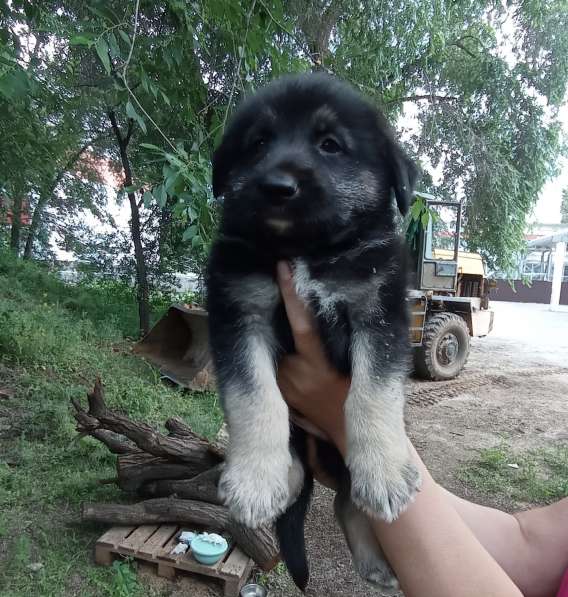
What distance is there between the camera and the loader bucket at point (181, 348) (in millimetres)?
6273

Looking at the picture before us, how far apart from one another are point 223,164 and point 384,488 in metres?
1.24

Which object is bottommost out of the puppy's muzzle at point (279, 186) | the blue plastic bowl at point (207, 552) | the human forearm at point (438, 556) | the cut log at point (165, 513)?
the blue plastic bowl at point (207, 552)

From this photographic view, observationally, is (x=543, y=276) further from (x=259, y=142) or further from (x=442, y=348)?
(x=259, y=142)

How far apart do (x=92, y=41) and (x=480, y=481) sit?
4.44 metres

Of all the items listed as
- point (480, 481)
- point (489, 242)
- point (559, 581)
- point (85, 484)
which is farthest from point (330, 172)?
point (489, 242)

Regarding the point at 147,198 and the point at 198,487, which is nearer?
the point at 147,198

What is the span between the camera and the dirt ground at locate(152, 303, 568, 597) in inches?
129

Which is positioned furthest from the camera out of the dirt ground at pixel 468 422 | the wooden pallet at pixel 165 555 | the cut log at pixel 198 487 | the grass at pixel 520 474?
the grass at pixel 520 474

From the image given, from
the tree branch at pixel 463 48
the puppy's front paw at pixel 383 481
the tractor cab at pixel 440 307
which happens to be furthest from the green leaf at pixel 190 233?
the tree branch at pixel 463 48

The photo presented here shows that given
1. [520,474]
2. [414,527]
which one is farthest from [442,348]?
[414,527]

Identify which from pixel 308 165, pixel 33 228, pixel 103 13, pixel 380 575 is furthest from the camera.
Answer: pixel 33 228

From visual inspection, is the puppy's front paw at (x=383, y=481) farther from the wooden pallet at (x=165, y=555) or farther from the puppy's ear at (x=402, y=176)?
the wooden pallet at (x=165, y=555)

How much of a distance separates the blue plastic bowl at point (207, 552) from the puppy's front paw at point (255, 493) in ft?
5.82

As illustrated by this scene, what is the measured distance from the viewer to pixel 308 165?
1.54 metres
